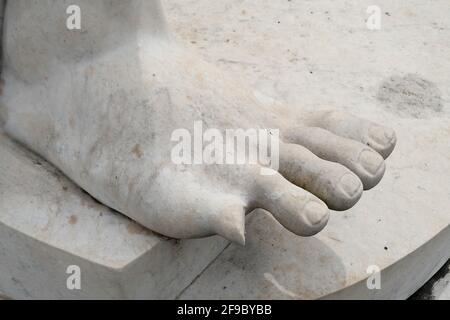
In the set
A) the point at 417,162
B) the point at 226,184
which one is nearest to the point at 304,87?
the point at 417,162

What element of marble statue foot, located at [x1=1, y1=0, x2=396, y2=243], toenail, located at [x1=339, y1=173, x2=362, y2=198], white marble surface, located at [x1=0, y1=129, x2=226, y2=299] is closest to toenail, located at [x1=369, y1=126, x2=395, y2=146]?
marble statue foot, located at [x1=1, y1=0, x2=396, y2=243]

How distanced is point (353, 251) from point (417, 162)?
268mm

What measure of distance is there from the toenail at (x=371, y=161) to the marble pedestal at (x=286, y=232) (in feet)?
0.70

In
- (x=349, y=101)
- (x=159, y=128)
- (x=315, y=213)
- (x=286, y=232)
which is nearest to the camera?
(x=315, y=213)

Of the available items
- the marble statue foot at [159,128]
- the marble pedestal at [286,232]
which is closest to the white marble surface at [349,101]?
the marble pedestal at [286,232]

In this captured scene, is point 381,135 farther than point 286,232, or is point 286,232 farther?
point 286,232

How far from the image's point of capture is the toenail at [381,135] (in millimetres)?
1069

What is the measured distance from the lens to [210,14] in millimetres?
1682

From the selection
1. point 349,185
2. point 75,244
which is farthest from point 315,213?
point 75,244

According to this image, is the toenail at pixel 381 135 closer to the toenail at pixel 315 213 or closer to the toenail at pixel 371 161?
the toenail at pixel 371 161

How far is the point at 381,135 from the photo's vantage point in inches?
42.2

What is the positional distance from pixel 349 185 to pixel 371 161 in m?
0.07

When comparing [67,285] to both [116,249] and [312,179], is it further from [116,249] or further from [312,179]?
[312,179]

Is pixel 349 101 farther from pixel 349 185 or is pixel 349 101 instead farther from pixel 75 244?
pixel 75 244
